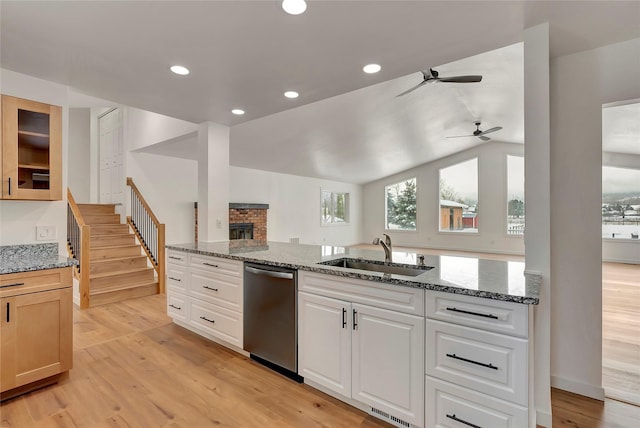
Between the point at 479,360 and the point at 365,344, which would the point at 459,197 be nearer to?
the point at 365,344

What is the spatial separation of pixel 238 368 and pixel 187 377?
39cm

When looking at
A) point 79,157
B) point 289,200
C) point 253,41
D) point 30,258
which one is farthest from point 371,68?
point 79,157

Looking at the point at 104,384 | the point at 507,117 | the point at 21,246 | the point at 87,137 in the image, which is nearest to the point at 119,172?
the point at 87,137

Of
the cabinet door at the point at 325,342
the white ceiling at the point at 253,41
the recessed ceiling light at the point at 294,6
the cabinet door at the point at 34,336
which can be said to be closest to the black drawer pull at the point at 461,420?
the cabinet door at the point at 325,342

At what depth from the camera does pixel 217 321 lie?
2.96 meters

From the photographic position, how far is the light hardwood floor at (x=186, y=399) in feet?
6.27

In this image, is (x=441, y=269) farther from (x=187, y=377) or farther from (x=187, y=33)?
(x=187, y=33)

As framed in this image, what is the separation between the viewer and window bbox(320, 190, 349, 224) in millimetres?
10461

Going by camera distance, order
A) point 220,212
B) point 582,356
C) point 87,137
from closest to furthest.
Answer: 1. point 582,356
2. point 220,212
3. point 87,137

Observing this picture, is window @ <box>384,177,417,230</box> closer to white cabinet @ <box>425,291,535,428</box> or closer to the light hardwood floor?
the light hardwood floor

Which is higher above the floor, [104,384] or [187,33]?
[187,33]

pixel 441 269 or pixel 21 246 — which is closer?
pixel 441 269

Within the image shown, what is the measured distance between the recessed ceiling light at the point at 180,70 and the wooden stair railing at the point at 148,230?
3.21 m

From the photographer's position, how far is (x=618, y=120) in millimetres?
5250
